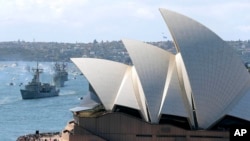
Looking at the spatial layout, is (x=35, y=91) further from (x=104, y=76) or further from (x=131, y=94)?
(x=131, y=94)

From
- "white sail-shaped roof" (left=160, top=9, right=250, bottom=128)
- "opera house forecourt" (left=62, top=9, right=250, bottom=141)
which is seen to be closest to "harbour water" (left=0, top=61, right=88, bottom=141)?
"opera house forecourt" (left=62, top=9, right=250, bottom=141)

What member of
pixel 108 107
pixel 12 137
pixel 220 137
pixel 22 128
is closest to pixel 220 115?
pixel 220 137

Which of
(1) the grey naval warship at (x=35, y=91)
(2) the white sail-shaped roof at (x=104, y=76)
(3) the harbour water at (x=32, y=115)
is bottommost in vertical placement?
(3) the harbour water at (x=32, y=115)

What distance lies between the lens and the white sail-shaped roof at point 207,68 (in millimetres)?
40156

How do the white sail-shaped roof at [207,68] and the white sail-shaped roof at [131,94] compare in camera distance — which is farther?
the white sail-shaped roof at [131,94]

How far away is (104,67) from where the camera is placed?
145ft

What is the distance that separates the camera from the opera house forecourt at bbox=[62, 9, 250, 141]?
40156mm

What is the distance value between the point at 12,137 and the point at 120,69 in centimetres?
2009

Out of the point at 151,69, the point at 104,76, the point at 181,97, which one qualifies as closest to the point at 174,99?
the point at 181,97

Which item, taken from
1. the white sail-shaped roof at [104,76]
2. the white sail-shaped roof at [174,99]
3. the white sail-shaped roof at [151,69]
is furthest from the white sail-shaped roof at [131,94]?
the white sail-shaped roof at [174,99]

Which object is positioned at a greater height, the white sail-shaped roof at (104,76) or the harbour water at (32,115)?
the white sail-shaped roof at (104,76)

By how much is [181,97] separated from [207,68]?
8.09 ft

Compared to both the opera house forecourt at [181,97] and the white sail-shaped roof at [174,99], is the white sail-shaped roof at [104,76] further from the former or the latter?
the white sail-shaped roof at [174,99]

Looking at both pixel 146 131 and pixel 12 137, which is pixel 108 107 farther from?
pixel 12 137
